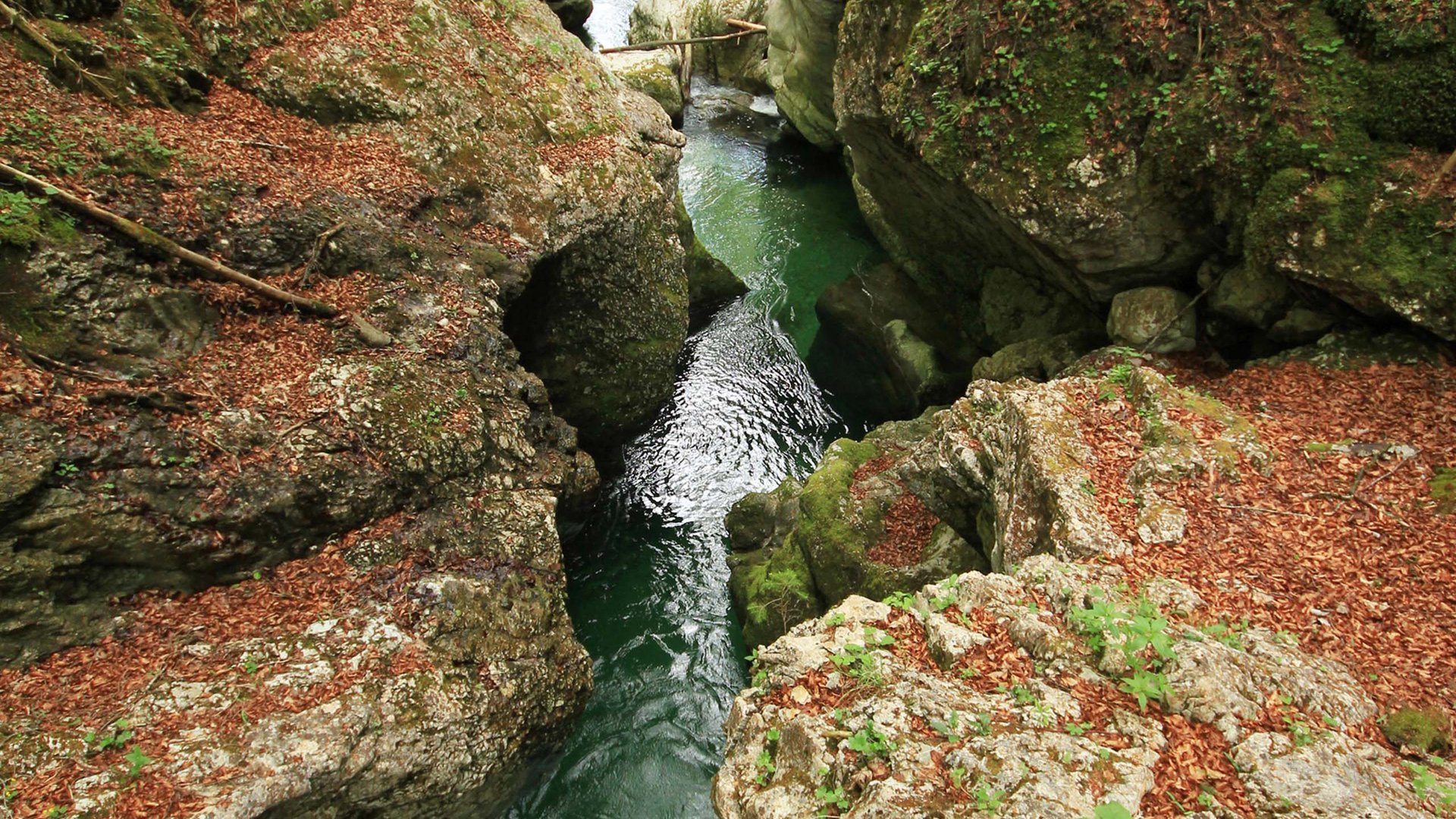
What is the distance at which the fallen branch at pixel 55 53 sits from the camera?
7.38m

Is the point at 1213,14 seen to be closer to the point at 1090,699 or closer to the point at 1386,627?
the point at 1386,627

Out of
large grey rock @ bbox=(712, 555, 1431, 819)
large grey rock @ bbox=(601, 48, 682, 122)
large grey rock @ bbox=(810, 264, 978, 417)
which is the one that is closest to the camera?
large grey rock @ bbox=(712, 555, 1431, 819)

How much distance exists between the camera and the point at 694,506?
13539 millimetres

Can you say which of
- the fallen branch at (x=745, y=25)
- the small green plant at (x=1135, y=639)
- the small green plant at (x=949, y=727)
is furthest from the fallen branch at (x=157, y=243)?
the fallen branch at (x=745, y=25)

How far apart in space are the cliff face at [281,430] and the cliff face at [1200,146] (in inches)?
234

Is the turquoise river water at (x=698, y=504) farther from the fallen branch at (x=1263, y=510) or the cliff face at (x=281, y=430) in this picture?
the fallen branch at (x=1263, y=510)

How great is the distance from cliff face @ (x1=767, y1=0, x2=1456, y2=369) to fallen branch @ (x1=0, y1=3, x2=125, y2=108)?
33.7 ft

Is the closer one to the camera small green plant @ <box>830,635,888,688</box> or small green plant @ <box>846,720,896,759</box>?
small green plant @ <box>846,720,896,759</box>

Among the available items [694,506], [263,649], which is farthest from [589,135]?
[263,649]

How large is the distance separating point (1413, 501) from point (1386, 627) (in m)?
1.59

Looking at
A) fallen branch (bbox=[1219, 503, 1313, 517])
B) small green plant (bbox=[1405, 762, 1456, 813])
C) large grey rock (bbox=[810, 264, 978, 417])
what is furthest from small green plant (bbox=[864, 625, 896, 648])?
large grey rock (bbox=[810, 264, 978, 417])

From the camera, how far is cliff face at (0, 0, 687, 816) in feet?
20.0

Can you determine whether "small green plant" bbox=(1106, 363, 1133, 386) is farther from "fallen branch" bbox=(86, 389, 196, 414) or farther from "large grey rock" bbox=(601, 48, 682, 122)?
"large grey rock" bbox=(601, 48, 682, 122)

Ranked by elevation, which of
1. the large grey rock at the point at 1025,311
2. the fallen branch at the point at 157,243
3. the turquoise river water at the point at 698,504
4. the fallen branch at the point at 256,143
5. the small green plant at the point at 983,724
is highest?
the fallen branch at the point at 256,143
